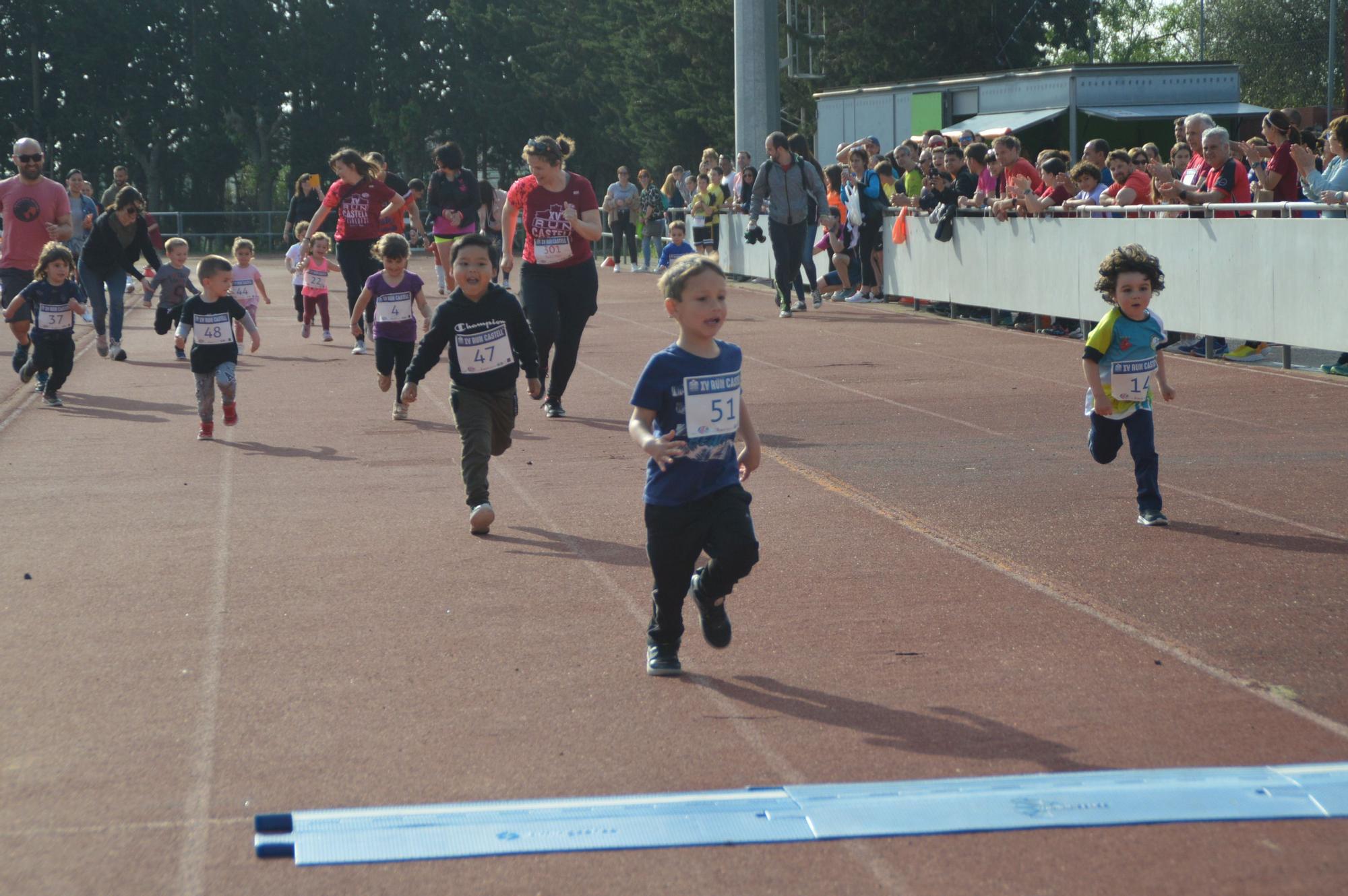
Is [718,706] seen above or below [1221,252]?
below

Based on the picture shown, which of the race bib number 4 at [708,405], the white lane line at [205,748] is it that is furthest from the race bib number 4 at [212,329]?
the race bib number 4 at [708,405]

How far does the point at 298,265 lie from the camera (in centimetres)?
1903

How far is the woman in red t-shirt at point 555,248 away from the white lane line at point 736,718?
8.77 feet

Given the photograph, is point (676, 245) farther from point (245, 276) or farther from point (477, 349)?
point (477, 349)

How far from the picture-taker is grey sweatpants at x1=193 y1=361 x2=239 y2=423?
11641mm

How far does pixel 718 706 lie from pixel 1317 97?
256 ft

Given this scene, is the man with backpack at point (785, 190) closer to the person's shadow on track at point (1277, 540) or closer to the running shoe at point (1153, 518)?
the running shoe at point (1153, 518)

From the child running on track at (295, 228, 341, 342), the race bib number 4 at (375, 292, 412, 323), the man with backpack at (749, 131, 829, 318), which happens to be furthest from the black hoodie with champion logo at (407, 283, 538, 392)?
the man with backpack at (749, 131, 829, 318)

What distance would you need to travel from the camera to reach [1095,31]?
61.1m

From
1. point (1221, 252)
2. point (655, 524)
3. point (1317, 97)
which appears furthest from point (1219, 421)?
point (1317, 97)

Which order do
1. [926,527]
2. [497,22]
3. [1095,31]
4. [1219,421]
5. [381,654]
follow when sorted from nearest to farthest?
[381,654] < [926,527] < [1219,421] < [1095,31] < [497,22]

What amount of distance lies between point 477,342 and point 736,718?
3700 millimetres

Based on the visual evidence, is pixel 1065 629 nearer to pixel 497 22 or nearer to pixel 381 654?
pixel 381 654

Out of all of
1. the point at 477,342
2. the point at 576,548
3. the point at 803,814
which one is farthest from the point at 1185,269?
the point at 803,814
